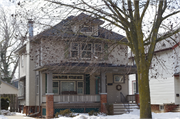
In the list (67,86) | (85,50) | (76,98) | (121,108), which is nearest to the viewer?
(85,50)

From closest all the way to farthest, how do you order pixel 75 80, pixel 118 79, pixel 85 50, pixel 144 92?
pixel 144 92 → pixel 85 50 → pixel 75 80 → pixel 118 79

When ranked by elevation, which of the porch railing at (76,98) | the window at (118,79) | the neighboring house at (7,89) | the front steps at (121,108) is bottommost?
the front steps at (121,108)

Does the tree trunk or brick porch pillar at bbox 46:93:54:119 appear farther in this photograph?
brick porch pillar at bbox 46:93:54:119

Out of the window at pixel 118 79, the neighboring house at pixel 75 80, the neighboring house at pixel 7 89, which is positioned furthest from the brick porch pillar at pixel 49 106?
the neighboring house at pixel 7 89

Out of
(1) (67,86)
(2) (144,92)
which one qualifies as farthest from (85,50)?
(1) (67,86)

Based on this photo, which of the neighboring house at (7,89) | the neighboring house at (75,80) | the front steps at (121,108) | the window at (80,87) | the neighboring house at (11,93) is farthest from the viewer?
the neighboring house at (7,89)

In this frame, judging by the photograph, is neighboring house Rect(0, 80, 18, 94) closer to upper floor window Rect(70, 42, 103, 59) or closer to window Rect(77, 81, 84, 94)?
window Rect(77, 81, 84, 94)

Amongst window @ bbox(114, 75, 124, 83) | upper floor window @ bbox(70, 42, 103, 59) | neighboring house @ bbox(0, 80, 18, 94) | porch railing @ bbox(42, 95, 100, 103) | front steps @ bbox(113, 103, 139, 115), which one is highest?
upper floor window @ bbox(70, 42, 103, 59)

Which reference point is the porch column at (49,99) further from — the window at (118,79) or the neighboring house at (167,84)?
the neighboring house at (167,84)

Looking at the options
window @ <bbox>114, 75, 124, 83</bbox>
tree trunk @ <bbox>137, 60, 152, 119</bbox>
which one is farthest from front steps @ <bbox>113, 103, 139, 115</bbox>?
tree trunk @ <bbox>137, 60, 152, 119</bbox>

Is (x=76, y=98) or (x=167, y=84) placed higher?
(x=167, y=84)

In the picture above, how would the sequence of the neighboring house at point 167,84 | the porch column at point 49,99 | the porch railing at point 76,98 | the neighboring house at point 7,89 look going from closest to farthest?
the porch column at point 49,99
the porch railing at point 76,98
the neighboring house at point 167,84
the neighboring house at point 7,89

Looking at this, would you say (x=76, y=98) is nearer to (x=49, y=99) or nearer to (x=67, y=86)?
(x=49, y=99)

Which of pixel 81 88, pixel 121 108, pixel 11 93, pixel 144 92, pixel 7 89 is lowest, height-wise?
pixel 121 108
